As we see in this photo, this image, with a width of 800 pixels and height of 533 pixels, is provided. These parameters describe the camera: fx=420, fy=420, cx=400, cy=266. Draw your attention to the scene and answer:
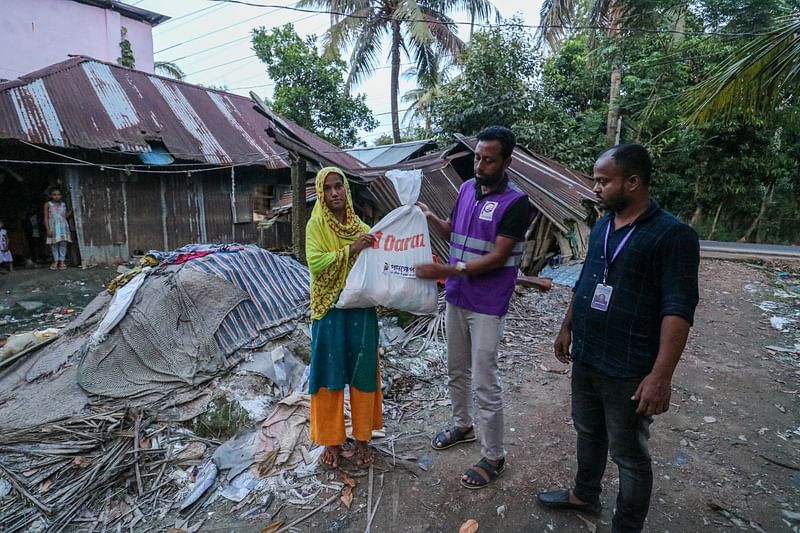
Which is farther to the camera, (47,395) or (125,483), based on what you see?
(47,395)

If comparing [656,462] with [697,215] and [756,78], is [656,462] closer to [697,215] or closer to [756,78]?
[756,78]

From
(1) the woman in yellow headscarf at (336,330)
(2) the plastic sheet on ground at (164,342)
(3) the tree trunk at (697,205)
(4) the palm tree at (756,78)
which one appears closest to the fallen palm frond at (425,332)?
(2) the plastic sheet on ground at (164,342)

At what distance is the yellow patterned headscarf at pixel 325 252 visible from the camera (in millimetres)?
2350

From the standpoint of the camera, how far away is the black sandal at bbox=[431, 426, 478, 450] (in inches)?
107

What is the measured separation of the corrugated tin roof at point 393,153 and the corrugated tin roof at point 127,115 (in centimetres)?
246


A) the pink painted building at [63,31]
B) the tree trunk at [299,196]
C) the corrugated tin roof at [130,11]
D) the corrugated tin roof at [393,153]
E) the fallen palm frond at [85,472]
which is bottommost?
the fallen palm frond at [85,472]

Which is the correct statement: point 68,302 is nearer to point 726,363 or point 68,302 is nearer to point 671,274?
point 671,274

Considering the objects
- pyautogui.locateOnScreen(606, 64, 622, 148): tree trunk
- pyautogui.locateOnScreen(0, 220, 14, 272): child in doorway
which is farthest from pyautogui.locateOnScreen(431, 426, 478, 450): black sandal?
pyautogui.locateOnScreen(606, 64, 622, 148): tree trunk

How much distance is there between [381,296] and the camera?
7.67 ft

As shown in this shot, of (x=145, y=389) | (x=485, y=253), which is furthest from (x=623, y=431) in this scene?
(x=145, y=389)

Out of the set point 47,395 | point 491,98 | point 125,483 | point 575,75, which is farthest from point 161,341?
point 575,75

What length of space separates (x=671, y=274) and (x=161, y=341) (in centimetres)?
Result: 376

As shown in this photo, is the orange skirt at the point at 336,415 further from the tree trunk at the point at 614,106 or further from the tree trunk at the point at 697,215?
the tree trunk at the point at 697,215

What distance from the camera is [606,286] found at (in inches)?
70.4
